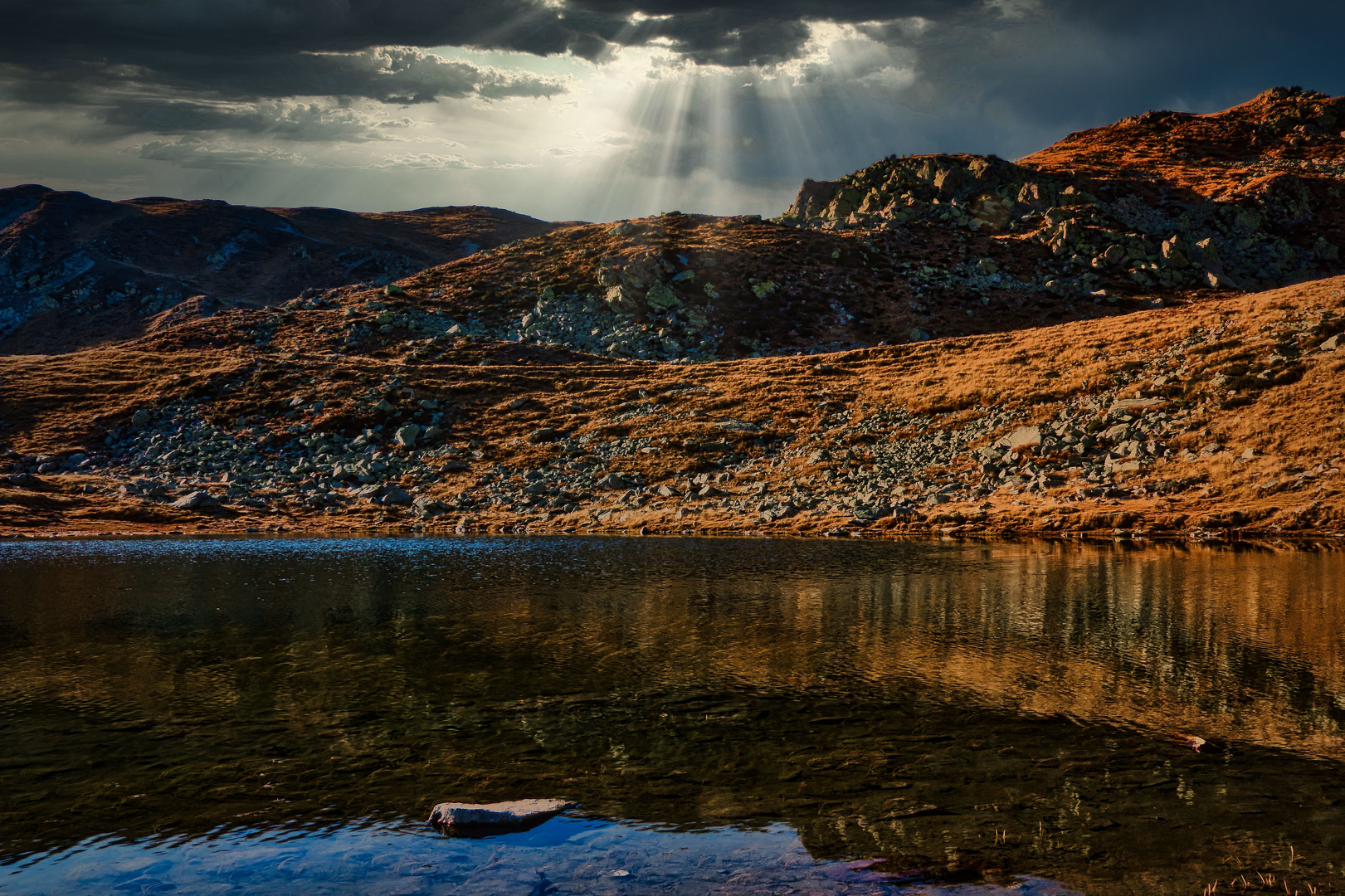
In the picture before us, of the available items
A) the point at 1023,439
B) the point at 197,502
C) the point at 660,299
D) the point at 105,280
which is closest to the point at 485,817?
the point at 1023,439

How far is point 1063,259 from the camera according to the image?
403 ft

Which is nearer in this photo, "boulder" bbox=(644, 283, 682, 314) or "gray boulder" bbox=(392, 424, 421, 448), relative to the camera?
"gray boulder" bbox=(392, 424, 421, 448)

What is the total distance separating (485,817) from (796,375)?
75.3 m

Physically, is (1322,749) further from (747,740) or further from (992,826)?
(747,740)

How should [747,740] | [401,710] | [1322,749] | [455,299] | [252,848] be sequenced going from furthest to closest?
[455,299]
[401,710]
[747,740]
[1322,749]
[252,848]

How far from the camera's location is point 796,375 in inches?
3297

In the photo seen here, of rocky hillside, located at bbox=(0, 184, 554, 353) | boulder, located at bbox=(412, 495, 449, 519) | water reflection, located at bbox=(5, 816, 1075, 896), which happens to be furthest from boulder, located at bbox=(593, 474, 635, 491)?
rocky hillside, located at bbox=(0, 184, 554, 353)

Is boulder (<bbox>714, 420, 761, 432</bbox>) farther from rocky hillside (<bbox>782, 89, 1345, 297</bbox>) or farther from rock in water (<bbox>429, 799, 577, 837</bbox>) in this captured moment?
rocky hillside (<bbox>782, 89, 1345, 297</bbox>)

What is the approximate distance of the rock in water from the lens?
35.7ft

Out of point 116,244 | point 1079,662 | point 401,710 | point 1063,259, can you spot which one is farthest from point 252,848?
point 116,244

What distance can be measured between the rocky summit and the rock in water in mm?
40269

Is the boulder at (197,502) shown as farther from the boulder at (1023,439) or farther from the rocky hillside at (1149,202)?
the rocky hillside at (1149,202)

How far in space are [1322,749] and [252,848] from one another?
16.1 metres

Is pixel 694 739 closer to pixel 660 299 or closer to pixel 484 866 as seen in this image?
pixel 484 866
